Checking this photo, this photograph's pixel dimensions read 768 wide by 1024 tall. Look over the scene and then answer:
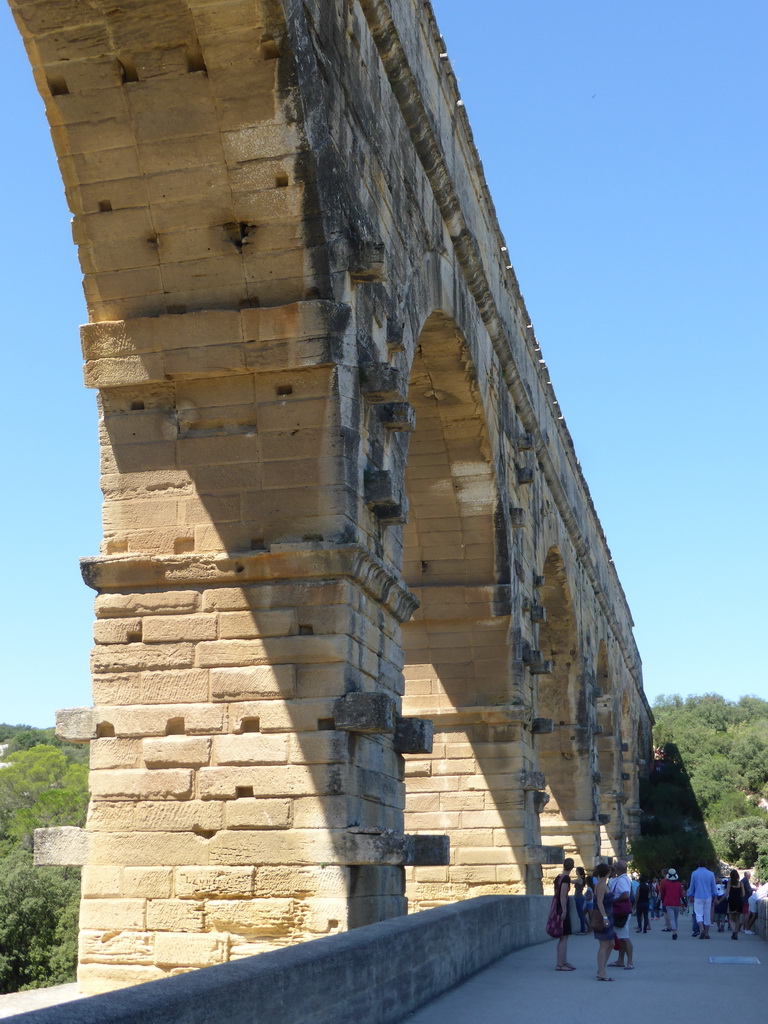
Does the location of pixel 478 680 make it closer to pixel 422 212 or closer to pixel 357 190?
pixel 422 212

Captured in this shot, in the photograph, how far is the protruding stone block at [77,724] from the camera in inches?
290

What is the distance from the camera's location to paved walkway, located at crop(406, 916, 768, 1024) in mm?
6015

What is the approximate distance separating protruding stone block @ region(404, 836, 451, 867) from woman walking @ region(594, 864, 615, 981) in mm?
1198

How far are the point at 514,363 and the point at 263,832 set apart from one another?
8.50m

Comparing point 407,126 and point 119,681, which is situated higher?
point 407,126

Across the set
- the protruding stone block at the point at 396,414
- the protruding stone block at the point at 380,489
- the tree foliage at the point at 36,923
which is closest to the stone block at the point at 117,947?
the protruding stone block at the point at 380,489

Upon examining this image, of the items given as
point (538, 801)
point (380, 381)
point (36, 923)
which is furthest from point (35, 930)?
point (380, 381)

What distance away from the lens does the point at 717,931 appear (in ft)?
55.6

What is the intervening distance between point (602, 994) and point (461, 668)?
6.44m

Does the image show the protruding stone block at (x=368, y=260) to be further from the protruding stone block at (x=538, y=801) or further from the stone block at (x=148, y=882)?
the protruding stone block at (x=538, y=801)

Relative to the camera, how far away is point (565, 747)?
20.5 m

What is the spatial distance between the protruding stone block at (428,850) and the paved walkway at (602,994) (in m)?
0.75

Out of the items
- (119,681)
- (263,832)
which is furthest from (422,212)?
(263,832)

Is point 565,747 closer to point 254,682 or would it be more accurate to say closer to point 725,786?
point 254,682
